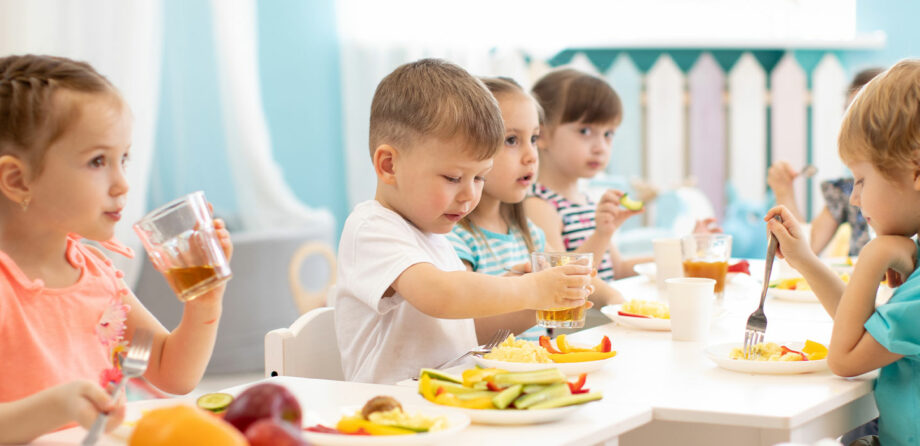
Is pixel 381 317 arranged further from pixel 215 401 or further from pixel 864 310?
pixel 864 310

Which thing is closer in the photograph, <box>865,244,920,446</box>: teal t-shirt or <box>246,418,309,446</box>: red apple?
<box>246,418,309,446</box>: red apple

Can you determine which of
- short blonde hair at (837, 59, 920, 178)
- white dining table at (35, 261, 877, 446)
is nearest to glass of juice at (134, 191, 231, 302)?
white dining table at (35, 261, 877, 446)

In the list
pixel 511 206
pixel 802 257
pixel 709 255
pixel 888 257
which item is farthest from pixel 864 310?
pixel 511 206

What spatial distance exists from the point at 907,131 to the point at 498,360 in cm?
68

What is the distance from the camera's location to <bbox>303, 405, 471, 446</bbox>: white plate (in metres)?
0.97

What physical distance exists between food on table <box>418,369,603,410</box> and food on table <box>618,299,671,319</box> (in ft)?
2.06

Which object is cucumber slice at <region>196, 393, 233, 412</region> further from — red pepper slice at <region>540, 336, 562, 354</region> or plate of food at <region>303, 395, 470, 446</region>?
red pepper slice at <region>540, 336, 562, 354</region>

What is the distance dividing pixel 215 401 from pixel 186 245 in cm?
20

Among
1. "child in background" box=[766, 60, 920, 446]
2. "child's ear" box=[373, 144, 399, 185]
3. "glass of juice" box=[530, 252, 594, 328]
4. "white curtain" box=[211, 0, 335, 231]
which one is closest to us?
"child in background" box=[766, 60, 920, 446]

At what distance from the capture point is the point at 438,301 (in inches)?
57.6

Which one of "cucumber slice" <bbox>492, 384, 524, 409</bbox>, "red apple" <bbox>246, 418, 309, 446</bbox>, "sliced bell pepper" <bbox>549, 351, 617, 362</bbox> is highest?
"red apple" <bbox>246, 418, 309, 446</bbox>

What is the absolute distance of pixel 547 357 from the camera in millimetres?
1398

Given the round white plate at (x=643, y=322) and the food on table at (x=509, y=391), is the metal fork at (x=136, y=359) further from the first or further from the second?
the round white plate at (x=643, y=322)

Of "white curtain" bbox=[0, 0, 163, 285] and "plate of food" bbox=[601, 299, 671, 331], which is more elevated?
"white curtain" bbox=[0, 0, 163, 285]
